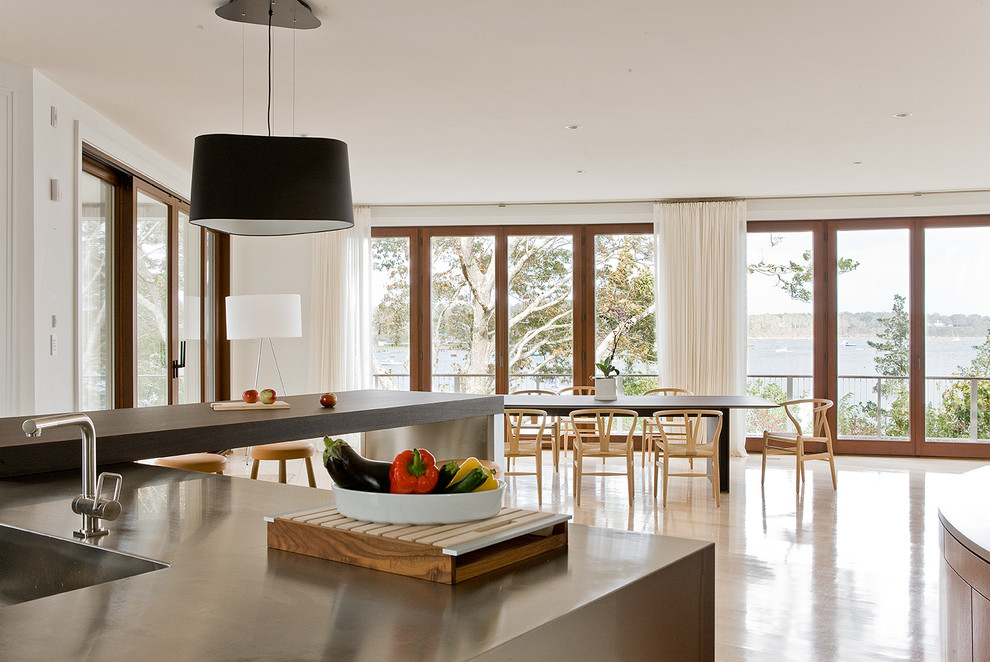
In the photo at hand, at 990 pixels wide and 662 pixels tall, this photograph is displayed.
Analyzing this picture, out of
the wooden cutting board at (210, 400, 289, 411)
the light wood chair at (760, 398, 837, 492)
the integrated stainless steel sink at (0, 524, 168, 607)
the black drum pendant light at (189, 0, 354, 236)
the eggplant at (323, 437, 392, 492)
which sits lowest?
the light wood chair at (760, 398, 837, 492)

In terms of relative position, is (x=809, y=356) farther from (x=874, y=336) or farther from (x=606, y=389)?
(x=606, y=389)

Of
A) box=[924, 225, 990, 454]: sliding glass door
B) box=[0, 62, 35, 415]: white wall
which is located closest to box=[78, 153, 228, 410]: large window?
box=[0, 62, 35, 415]: white wall

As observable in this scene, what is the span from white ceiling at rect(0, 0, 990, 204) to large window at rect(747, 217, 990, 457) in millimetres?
1416

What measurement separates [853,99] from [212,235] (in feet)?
19.6

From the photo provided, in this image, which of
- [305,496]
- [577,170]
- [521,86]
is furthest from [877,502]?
[305,496]

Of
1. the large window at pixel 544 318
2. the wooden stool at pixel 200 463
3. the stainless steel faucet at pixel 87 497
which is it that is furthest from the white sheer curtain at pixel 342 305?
the stainless steel faucet at pixel 87 497

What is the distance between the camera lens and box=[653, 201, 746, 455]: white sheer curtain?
837 centimetres

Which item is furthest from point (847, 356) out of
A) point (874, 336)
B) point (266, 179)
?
point (266, 179)

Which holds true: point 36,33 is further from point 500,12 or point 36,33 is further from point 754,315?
point 754,315

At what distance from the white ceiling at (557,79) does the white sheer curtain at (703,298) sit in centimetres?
146

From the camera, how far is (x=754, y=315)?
28.5ft

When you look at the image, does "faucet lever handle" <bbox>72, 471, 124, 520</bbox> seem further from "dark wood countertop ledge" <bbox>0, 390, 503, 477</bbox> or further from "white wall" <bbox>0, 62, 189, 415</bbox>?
"white wall" <bbox>0, 62, 189, 415</bbox>

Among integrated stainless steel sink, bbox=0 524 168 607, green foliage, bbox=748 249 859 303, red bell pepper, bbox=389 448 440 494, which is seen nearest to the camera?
red bell pepper, bbox=389 448 440 494

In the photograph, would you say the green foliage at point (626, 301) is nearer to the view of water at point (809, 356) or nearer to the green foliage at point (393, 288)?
the view of water at point (809, 356)
